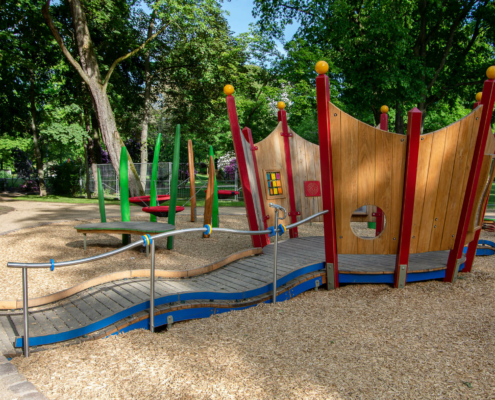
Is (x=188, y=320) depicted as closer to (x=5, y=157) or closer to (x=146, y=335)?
(x=146, y=335)

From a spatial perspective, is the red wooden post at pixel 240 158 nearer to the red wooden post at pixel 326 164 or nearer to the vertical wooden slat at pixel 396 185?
the red wooden post at pixel 326 164

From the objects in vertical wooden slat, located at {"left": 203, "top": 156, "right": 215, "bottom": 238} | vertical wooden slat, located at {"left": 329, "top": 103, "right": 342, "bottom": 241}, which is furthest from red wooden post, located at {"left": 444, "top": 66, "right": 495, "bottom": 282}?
vertical wooden slat, located at {"left": 203, "top": 156, "right": 215, "bottom": 238}

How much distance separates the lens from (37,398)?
2.25 meters

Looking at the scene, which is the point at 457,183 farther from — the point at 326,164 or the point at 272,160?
the point at 272,160

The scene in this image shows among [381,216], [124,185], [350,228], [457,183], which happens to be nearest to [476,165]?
[457,183]

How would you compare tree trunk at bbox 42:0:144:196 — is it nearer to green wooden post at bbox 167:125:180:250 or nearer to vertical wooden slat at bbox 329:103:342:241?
green wooden post at bbox 167:125:180:250

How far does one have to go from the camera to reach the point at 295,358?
3.01 m

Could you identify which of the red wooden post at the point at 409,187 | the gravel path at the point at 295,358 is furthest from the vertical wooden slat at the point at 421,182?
the gravel path at the point at 295,358

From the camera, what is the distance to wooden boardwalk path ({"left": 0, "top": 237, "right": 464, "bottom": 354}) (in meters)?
3.38

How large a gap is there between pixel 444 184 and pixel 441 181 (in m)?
0.06

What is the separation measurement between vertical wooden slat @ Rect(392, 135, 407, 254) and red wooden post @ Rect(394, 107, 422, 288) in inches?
1.9

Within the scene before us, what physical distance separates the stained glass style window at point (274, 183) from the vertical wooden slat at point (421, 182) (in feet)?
10.6

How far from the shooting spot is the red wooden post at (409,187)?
424 cm

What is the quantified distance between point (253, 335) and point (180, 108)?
21777mm
